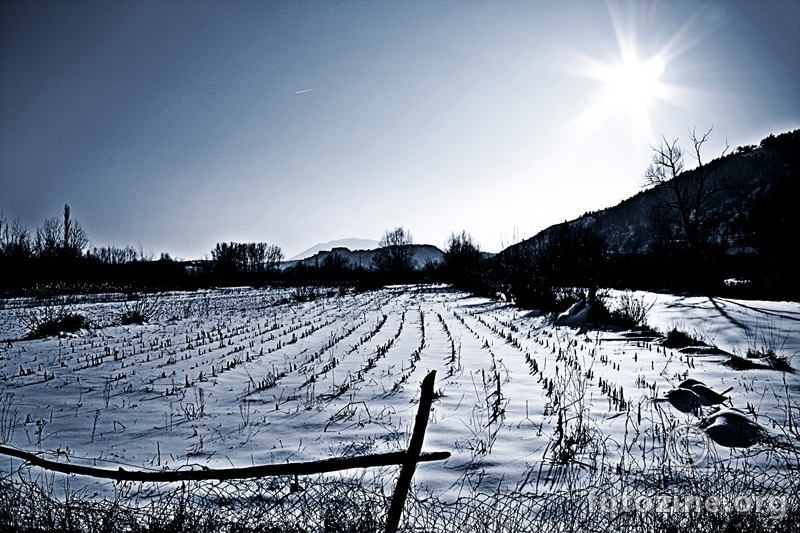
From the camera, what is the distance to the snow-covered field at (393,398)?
3783 mm

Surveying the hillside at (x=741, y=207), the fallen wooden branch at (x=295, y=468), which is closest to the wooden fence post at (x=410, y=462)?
the fallen wooden branch at (x=295, y=468)

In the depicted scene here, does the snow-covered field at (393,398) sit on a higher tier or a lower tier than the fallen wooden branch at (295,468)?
lower

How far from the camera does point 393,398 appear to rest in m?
5.84

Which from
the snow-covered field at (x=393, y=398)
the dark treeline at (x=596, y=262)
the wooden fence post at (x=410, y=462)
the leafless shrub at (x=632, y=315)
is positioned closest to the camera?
the wooden fence post at (x=410, y=462)

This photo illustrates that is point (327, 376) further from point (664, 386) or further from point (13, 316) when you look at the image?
point (13, 316)

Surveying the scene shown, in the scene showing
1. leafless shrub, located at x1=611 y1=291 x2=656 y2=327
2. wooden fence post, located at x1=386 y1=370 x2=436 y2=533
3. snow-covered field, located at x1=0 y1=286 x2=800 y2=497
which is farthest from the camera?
leafless shrub, located at x1=611 y1=291 x2=656 y2=327

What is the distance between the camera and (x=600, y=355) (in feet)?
27.6

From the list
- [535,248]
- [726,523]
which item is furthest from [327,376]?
[535,248]

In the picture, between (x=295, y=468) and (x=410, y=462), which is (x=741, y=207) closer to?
(x=410, y=462)

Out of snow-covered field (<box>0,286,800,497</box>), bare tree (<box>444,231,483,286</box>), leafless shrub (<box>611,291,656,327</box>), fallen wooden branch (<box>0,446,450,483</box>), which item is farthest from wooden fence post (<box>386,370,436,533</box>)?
bare tree (<box>444,231,483,286</box>)

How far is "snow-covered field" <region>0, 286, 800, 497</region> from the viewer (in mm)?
3783

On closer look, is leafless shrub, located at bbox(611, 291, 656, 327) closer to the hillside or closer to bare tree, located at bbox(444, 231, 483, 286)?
the hillside

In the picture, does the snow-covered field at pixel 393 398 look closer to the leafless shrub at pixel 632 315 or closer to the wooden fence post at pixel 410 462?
the leafless shrub at pixel 632 315

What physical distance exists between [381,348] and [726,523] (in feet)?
27.0
